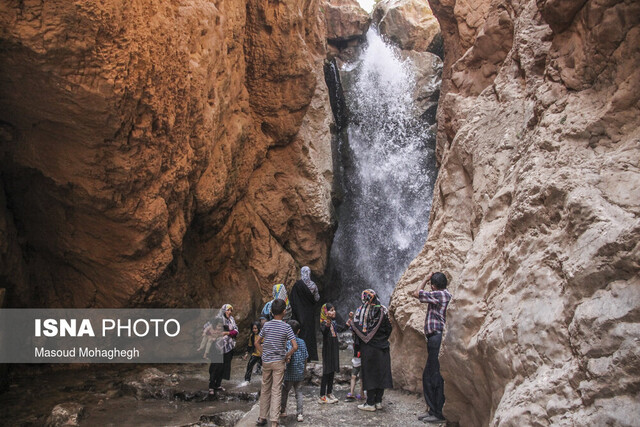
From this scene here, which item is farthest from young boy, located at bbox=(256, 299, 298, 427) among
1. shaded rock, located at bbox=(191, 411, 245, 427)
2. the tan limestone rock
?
the tan limestone rock

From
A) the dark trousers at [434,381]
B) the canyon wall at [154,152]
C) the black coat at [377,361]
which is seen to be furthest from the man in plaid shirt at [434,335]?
the canyon wall at [154,152]

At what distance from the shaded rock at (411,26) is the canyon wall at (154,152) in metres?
10.5

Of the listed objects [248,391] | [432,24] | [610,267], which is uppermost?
[432,24]

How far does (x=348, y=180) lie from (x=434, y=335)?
13458 mm

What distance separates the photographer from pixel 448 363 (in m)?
4.70

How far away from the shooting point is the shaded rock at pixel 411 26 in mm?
24828

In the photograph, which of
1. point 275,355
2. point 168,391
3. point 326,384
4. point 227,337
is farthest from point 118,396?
point 275,355

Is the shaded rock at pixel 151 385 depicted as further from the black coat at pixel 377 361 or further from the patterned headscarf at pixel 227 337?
the black coat at pixel 377 361

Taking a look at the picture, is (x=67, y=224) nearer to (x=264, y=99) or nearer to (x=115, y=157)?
(x=115, y=157)

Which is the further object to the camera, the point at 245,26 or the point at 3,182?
the point at 245,26

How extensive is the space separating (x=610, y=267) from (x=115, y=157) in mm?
7543

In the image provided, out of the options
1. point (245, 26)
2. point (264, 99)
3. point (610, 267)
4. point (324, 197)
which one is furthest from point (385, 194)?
point (610, 267)

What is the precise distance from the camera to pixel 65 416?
7.22 m

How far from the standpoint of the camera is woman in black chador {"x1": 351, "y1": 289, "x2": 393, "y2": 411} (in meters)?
6.72
